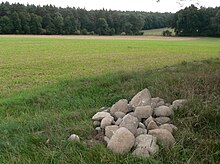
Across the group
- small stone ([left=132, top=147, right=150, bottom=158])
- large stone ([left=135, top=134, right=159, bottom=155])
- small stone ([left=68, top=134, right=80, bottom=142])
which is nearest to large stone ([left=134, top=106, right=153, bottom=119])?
large stone ([left=135, top=134, right=159, bottom=155])

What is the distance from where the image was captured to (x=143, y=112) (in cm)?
524

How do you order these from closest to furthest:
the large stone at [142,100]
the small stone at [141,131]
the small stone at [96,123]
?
the small stone at [141,131], the small stone at [96,123], the large stone at [142,100]

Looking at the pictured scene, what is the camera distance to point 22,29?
271 feet

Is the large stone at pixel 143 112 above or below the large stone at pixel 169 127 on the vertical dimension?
above

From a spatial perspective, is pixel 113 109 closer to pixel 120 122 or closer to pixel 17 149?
pixel 120 122

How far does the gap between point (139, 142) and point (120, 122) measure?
0.76 m

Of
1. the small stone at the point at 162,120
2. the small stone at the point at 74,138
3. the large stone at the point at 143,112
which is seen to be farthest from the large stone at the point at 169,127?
the small stone at the point at 74,138

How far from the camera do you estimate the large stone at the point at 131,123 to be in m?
4.67

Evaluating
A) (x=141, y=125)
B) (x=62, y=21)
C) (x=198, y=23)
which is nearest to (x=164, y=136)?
(x=141, y=125)

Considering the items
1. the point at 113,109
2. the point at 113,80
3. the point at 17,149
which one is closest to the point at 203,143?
the point at 113,109

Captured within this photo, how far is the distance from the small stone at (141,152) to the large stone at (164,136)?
36 cm

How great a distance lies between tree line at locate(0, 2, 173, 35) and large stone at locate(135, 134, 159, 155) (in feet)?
273

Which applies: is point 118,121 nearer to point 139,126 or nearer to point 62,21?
point 139,126

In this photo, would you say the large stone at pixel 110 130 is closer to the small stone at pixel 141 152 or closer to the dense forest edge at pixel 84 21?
the small stone at pixel 141 152
